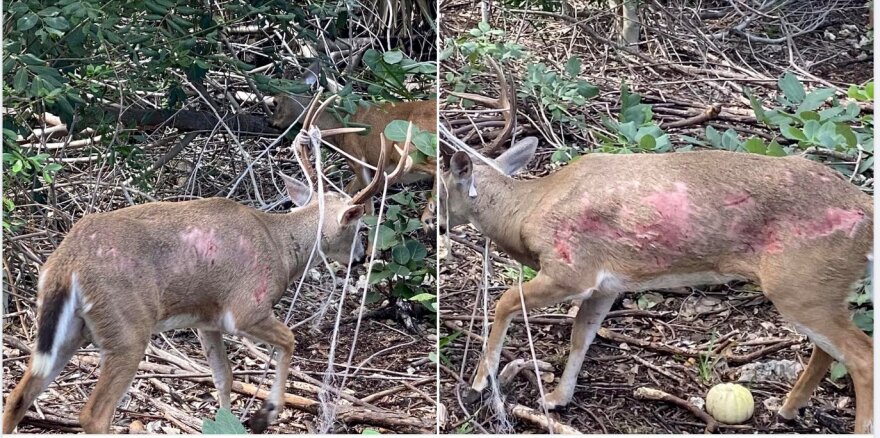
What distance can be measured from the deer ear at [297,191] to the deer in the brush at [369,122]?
194 mm

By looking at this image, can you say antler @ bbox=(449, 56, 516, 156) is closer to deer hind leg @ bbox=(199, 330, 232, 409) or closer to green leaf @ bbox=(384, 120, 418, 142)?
green leaf @ bbox=(384, 120, 418, 142)

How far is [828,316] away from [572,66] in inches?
37.4

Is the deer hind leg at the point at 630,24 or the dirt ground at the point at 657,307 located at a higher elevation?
the deer hind leg at the point at 630,24

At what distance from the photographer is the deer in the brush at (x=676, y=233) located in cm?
260

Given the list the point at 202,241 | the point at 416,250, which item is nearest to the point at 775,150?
the point at 416,250

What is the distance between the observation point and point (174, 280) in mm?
2885

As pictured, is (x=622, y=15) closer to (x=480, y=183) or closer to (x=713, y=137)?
(x=713, y=137)

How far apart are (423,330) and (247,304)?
2.56 ft

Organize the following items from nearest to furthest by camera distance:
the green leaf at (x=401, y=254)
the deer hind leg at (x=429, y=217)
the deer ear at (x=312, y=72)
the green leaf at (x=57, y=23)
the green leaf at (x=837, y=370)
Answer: the green leaf at (x=57, y=23)
the green leaf at (x=837, y=370)
the deer hind leg at (x=429, y=217)
the green leaf at (x=401, y=254)
the deer ear at (x=312, y=72)

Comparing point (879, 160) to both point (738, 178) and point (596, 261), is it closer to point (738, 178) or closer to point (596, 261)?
point (738, 178)

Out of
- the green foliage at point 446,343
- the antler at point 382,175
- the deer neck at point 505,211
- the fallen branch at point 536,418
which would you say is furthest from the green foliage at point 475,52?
the fallen branch at point 536,418

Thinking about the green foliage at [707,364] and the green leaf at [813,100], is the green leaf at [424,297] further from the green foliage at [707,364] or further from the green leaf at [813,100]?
the green leaf at [813,100]

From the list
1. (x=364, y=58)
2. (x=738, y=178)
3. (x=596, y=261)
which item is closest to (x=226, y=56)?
(x=364, y=58)

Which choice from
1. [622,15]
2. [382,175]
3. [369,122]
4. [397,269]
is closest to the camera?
[622,15]
